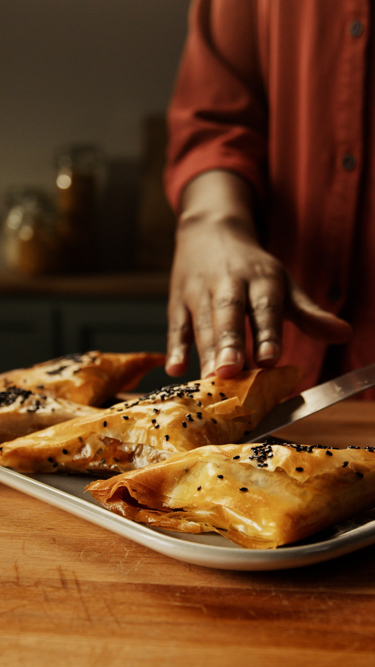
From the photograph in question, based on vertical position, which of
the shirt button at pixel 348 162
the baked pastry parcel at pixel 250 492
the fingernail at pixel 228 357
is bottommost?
the fingernail at pixel 228 357

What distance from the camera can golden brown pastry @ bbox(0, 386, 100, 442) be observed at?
0.85 m

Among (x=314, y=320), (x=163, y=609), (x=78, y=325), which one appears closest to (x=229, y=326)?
(x=314, y=320)

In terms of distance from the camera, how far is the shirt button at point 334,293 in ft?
4.41

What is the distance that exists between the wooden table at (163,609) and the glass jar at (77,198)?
92.1 inches

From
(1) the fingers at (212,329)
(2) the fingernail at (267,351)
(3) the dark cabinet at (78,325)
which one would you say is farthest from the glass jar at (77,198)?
(2) the fingernail at (267,351)

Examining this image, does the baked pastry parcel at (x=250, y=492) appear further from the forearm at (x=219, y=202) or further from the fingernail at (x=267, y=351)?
the forearm at (x=219, y=202)

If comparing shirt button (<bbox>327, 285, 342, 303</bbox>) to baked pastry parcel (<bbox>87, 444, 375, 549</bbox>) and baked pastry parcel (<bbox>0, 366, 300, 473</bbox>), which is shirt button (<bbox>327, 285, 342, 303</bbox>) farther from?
baked pastry parcel (<bbox>87, 444, 375, 549</bbox>)

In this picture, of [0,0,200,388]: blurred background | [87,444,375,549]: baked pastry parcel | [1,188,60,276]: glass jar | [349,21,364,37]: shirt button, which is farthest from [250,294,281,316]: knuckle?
[1,188,60,276]: glass jar

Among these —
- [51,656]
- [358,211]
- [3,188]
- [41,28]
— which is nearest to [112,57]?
[41,28]

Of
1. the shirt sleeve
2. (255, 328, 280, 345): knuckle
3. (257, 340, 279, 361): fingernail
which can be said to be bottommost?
(257, 340, 279, 361): fingernail

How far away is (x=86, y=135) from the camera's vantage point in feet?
10.4

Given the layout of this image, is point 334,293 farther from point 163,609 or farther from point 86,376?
point 163,609

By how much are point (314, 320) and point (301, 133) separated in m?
0.57

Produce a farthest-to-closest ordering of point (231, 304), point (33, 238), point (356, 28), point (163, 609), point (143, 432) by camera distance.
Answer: point (33, 238), point (356, 28), point (231, 304), point (143, 432), point (163, 609)
